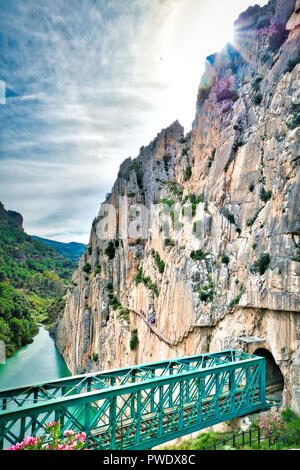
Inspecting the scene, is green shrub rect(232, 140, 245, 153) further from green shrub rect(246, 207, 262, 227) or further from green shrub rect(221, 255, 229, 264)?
green shrub rect(221, 255, 229, 264)

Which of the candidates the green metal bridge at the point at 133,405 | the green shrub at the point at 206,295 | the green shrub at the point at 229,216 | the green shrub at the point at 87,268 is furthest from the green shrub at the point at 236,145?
the green shrub at the point at 87,268

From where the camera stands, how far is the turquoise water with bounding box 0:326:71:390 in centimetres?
4716

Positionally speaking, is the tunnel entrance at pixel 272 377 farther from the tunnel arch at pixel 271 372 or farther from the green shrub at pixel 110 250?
the green shrub at pixel 110 250

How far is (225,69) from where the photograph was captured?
113 feet

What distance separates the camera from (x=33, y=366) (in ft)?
178

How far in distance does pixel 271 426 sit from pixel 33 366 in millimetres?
50691

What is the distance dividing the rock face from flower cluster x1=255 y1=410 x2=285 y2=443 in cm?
234

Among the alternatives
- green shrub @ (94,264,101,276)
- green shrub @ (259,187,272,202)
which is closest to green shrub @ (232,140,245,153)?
green shrub @ (259,187,272,202)

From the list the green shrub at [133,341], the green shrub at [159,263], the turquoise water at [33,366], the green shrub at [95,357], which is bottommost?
the turquoise water at [33,366]

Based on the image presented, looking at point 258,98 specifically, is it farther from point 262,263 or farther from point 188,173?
point 262,263

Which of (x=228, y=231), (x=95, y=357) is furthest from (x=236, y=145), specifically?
(x=95, y=357)

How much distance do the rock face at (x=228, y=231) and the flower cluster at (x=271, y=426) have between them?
2.34 metres

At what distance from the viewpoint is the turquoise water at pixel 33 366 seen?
4716 cm

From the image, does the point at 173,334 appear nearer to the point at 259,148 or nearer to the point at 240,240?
the point at 240,240
